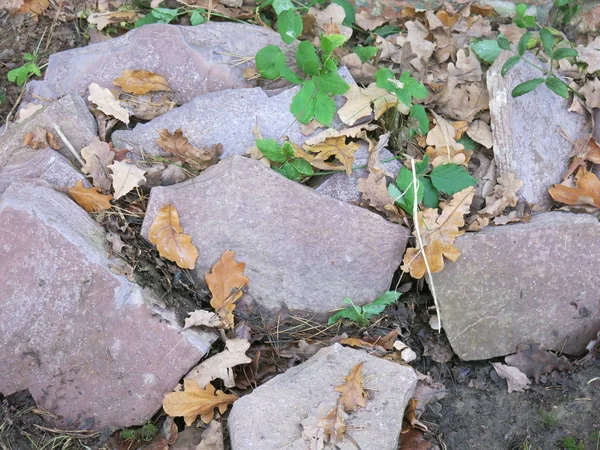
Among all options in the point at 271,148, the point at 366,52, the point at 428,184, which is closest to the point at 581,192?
the point at 428,184

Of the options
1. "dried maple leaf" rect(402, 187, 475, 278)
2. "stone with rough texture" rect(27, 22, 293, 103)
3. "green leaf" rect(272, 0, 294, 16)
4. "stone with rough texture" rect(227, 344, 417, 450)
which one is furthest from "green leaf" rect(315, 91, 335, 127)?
"stone with rough texture" rect(227, 344, 417, 450)

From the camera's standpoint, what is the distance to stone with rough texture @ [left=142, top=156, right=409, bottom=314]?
9.27 feet

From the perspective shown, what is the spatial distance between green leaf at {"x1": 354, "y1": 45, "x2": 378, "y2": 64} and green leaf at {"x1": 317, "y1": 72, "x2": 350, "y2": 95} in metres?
→ 0.39

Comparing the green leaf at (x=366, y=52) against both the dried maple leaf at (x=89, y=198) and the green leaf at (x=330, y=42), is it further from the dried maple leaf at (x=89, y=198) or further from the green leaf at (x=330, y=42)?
the dried maple leaf at (x=89, y=198)

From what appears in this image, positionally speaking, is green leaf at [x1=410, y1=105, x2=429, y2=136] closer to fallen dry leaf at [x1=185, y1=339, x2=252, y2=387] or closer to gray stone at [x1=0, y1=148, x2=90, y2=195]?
fallen dry leaf at [x1=185, y1=339, x2=252, y2=387]

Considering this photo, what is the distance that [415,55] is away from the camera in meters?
3.36

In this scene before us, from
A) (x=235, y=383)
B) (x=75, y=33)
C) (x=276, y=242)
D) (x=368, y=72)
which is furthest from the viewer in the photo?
(x=75, y=33)

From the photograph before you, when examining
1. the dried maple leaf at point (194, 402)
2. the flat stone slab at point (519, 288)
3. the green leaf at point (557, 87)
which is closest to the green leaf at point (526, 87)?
the green leaf at point (557, 87)

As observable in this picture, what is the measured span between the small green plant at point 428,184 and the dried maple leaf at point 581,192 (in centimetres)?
48

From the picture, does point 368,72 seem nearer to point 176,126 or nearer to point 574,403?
point 176,126

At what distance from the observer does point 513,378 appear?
2.78m

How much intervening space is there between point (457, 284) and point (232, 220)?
3.49ft

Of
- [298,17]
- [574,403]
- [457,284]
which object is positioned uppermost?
[298,17]

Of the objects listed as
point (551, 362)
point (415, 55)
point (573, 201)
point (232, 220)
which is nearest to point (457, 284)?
point (551, 362)
